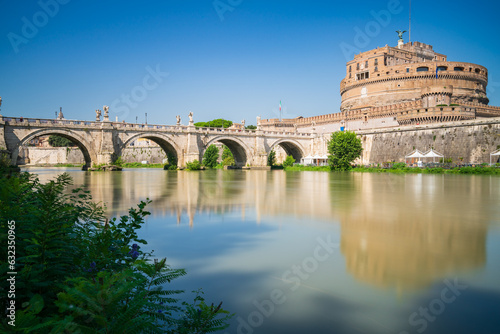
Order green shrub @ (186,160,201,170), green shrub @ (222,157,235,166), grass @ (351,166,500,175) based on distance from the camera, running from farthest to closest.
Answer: green shrub @ (222,157,235,166)
green shrub @ (186,160,201,170)
grass @ (351,166,500,175)

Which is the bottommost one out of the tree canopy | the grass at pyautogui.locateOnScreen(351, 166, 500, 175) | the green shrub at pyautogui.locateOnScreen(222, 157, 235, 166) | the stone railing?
the grass at pyautogui.locateOnScreen(351, 166, 500, 175)

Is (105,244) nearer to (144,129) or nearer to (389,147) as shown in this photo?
(144,129)

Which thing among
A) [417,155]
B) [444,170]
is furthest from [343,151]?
[444,170]

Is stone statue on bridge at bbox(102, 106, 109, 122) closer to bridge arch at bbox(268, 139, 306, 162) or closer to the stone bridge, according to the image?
the stone bridge

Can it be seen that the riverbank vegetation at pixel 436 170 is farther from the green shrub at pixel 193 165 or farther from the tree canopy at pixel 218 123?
the tree canopy at pixel 218 123

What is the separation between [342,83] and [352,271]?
72.1 m

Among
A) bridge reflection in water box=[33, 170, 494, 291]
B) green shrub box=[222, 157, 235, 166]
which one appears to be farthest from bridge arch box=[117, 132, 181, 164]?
bridge reflection in water box=[33, 170, 494, 291]

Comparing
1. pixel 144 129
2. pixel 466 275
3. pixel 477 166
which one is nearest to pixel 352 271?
pixel 466 275

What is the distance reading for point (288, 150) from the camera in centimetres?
6194

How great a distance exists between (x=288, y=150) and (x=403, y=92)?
21855mm

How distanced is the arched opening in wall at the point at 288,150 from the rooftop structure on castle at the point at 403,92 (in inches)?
243

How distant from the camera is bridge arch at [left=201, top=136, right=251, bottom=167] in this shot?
49.7m

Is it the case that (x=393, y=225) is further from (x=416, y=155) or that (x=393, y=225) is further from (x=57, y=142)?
(x=57, y=142)

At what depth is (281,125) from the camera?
6919cm
